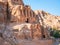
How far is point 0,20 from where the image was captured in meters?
36.9

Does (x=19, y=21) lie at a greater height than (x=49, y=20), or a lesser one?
lesser

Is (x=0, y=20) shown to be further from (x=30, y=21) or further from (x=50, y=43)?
(x=50, y=43)

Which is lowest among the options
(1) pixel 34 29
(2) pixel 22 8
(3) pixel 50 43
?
(3) pixel 50 43

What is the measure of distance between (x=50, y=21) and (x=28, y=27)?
180ft

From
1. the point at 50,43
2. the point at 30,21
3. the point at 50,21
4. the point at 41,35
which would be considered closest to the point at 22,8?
the point at 30,21

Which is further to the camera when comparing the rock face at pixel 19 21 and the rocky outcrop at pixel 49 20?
the rocky outcrop at pixel 49 20

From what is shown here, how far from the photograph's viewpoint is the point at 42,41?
3453 cm

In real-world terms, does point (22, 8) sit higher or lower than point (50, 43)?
higher

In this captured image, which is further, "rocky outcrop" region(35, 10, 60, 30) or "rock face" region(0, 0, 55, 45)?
"rocky outcrop" region(35, 10, 60, 30)

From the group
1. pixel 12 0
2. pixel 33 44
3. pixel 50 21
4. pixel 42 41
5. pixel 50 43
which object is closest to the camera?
pixel 33 44

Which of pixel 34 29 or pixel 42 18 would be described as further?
pixel 42 18

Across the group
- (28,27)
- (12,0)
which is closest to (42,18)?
(12,0)

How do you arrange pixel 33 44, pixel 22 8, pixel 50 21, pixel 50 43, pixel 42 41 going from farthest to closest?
1. pixel 50 21
2. pixel 22 8
3. pixel 50 43
4. pixel 42 41
5. pixel 33 44

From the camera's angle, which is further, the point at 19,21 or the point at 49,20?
the point at 49,20
